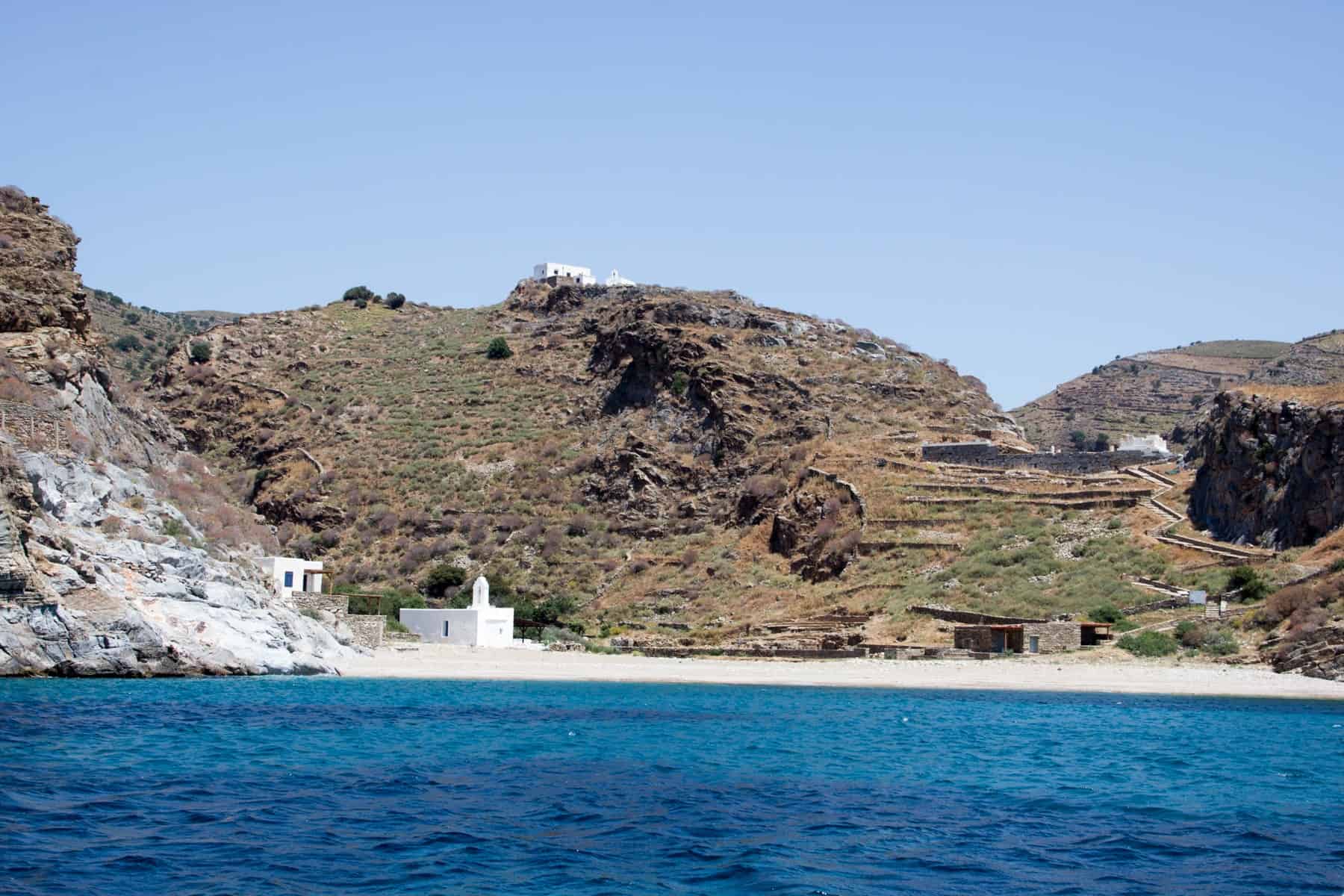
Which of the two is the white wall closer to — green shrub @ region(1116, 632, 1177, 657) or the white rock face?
the white rock face

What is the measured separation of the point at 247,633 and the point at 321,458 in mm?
35154

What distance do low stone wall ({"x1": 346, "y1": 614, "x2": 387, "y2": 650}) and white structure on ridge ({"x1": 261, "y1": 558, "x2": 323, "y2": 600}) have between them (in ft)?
6.96

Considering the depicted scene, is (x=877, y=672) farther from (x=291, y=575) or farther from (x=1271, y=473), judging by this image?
(x=291, y=575)

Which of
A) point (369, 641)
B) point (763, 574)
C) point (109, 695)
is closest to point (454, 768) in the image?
point (109, 695)

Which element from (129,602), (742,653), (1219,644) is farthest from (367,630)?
(1219,644)

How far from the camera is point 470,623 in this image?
4600 cm

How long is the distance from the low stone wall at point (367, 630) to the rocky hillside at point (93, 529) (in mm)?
3466

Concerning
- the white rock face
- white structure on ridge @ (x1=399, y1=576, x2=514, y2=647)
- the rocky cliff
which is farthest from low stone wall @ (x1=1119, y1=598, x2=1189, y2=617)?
the white rock face

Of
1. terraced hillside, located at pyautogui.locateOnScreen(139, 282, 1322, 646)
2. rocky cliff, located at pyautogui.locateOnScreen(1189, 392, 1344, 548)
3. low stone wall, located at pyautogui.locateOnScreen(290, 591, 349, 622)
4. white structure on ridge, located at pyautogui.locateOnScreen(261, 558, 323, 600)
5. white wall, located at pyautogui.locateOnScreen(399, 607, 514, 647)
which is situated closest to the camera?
rocky cliff, located at pyautogui.locateOnScreen(1189, 392, 1344, 548)

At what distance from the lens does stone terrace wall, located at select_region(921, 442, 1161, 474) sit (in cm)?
5516

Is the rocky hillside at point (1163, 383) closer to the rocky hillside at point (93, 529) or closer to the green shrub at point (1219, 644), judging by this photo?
the green shrub at point (1219, 644)

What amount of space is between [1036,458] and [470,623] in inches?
956

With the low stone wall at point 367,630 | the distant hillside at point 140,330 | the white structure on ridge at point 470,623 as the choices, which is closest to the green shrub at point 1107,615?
the white structure on ridge at point 470,623

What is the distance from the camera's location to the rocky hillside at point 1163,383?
290 feet
